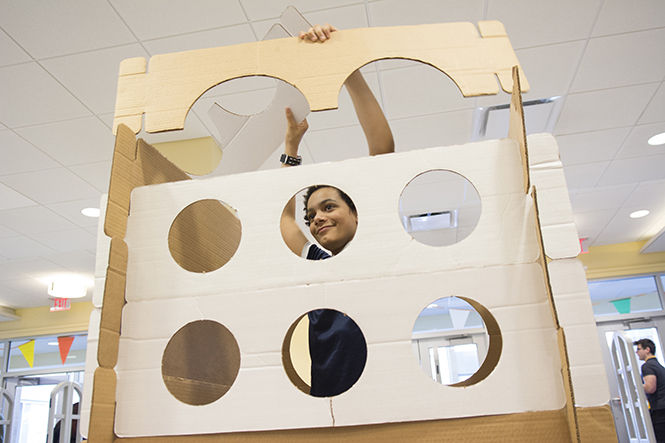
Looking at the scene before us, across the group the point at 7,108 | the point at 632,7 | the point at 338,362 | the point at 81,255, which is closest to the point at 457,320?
the point at 81,255

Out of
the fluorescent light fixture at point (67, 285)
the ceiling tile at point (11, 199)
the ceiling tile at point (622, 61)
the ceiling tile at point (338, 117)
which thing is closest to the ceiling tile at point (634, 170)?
the ceiling tile at point (622, 61)

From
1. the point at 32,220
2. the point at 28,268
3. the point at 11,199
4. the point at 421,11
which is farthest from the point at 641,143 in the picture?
the point at 28,268

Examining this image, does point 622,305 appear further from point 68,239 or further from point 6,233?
point 6,233

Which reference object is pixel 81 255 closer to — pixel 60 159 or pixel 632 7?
pixel 60 159

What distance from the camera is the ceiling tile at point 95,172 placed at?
3.04 metres

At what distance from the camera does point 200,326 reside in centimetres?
87

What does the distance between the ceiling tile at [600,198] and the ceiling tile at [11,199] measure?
4.02 m

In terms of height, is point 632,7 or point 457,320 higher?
point 632,7

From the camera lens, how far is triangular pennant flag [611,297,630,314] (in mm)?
5645

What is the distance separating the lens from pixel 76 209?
368cm

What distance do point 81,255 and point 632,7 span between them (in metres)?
4.58

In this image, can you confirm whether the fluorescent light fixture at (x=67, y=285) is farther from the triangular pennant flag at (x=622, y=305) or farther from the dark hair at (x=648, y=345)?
the triangular pennant flag at (x=622, y=305)

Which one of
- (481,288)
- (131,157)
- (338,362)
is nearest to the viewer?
(481,288)

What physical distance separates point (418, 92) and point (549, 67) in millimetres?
626
